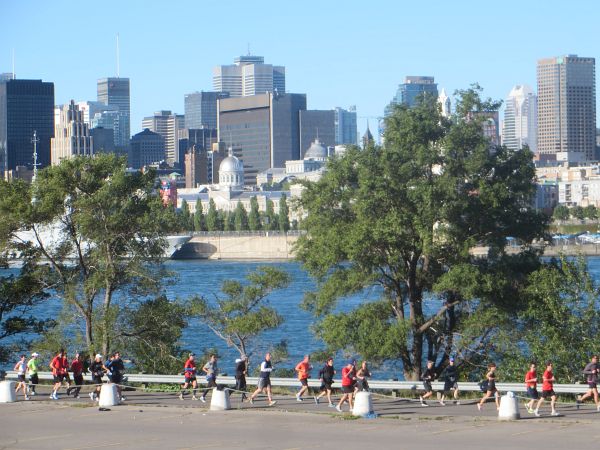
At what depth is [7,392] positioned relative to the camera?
28.2m

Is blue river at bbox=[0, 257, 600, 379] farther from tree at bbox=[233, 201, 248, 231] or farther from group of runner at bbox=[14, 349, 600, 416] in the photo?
tree at bbox=[233, 201, 248, 231]

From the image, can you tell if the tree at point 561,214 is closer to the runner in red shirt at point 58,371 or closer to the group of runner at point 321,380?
the group of runner at point 321,380

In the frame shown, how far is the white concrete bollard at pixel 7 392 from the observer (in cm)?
2805

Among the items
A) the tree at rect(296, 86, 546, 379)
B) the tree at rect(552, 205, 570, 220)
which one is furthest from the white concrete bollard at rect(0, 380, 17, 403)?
the tree at rect(552, 205, 570, 220)

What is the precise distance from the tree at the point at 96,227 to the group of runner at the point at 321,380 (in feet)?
16.6

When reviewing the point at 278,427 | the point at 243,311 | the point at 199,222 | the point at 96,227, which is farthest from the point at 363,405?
the point at 199,222

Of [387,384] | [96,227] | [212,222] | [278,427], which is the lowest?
[278,427]

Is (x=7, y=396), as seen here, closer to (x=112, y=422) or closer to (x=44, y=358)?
(x=112, y=422)

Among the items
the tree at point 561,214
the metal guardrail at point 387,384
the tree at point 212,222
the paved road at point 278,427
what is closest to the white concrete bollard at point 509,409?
the paved road at point 278,427

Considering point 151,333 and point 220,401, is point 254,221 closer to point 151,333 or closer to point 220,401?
point 151,333

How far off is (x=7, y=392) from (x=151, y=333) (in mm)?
7677

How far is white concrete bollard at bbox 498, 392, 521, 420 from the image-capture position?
79.5 feet

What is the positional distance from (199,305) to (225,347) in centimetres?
1639

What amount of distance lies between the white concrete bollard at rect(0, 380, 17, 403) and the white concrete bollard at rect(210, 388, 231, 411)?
4.56 metres
